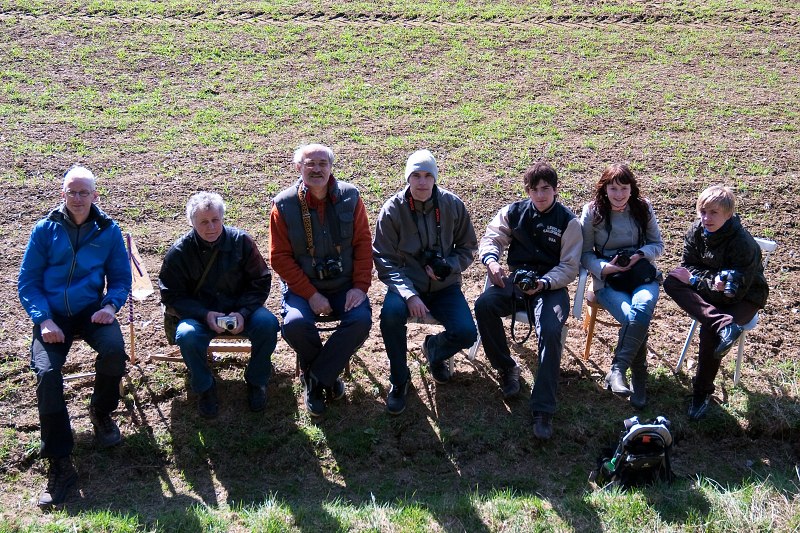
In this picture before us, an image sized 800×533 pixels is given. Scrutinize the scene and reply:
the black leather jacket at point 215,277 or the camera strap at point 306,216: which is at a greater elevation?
the camera strap at point 306,216

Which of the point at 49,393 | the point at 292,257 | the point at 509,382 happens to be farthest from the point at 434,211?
the point at 49,393

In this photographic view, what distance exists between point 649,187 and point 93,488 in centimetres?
636

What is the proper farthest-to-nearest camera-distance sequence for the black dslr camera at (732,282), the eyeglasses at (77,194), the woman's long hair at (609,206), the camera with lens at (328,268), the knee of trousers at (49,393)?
1. the woman's long hair at (609,206)
2. the camera with lens at (328,268)
3. the black dslr camera at (732,282)
4. the eyeglasses at (77,194)
5. the knee of trousers at (49,393)

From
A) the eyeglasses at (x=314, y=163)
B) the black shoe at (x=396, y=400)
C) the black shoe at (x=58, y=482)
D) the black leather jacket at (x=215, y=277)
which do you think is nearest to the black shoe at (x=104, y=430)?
the black shoe at (x=58, y=482)

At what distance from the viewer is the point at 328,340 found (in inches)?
208

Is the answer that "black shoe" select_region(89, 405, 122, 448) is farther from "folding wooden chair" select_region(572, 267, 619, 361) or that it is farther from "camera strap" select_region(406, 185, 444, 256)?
"folding wooden chair" select_region(572, 267, 619, 361)

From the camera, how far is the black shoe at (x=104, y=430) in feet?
16.8

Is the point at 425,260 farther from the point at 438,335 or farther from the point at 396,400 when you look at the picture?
the point at 396,400

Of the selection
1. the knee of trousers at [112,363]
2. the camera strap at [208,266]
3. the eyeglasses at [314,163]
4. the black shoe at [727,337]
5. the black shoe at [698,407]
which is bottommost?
the black shoe at [698,407]

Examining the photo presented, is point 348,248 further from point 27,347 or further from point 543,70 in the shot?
point 543,70

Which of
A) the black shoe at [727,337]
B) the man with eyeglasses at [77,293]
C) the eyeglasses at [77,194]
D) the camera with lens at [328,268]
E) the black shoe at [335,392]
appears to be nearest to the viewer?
the man with eyeglasses at [77,293]

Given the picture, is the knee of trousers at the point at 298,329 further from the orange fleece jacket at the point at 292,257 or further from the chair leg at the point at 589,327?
the chair leg at the point at 589,327

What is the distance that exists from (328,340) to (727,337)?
8.68 ft

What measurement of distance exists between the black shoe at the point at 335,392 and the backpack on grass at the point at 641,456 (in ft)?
6.11
